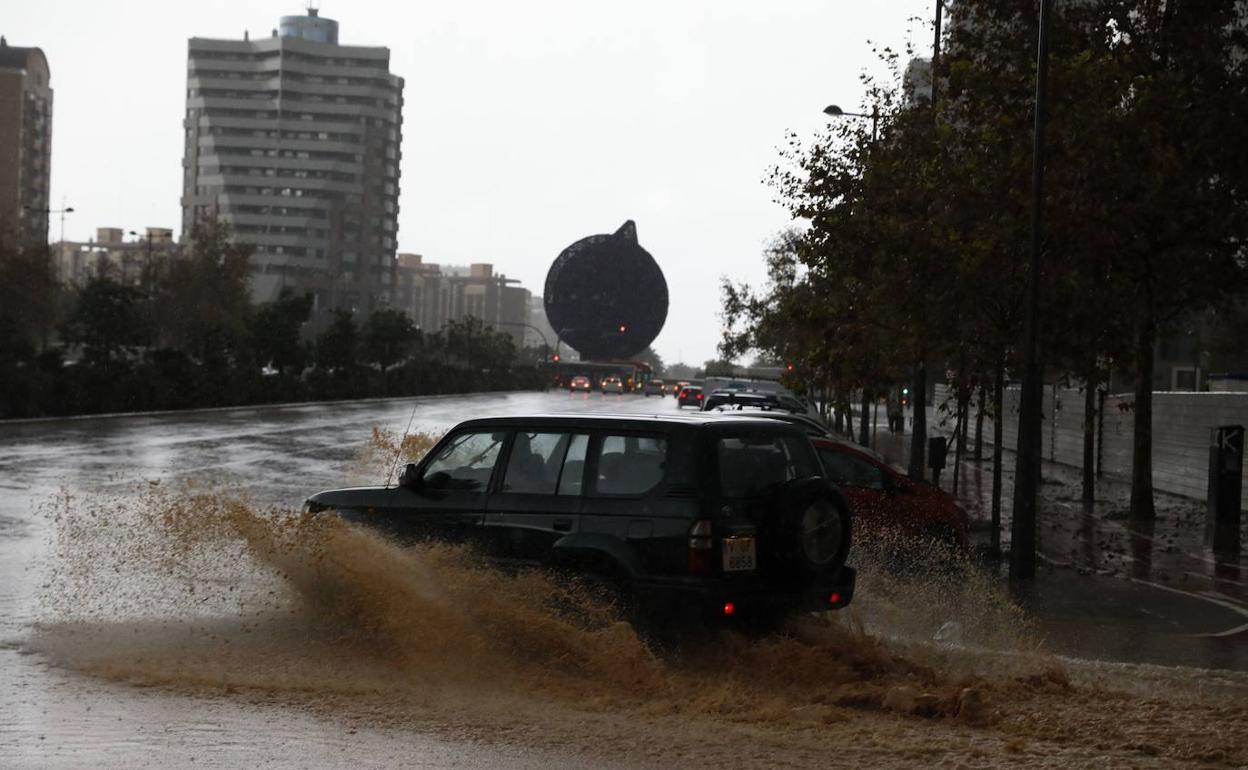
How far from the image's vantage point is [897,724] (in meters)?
7.91

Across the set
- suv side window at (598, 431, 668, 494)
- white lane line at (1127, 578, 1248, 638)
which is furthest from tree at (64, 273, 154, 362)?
suv side window at (598, 431, 668, 494)

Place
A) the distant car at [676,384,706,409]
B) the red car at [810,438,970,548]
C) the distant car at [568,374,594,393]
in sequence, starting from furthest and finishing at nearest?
the distant car at [568,374,594,393], the distant car at [676,384,706,409], the red car at [810,438,970,548]

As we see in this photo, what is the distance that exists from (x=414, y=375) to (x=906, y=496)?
6574cm

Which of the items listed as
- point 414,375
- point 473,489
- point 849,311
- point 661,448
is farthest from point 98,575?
point 414,375

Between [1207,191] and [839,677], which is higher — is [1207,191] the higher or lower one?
the higher one

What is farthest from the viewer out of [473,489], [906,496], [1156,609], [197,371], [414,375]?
[414,375]

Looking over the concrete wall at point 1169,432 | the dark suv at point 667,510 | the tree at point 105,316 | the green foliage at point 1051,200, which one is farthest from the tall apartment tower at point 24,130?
the dark suv at point 667,510

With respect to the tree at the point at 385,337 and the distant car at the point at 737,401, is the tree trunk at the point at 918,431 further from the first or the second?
the tree at the point at 385,337

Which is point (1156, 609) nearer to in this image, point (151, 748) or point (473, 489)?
point (473, 489)

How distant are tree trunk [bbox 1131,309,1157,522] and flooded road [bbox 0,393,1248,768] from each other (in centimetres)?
1113

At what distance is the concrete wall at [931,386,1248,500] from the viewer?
27.7m

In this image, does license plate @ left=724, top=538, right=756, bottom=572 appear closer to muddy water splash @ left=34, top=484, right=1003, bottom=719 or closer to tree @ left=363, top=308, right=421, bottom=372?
muddy water splash @ left=34, top=484, right=1003, bottom=719

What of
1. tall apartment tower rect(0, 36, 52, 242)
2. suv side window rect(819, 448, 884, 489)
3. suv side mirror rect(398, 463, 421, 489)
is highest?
tall apartment tower rect(0, 36, 52, 242)

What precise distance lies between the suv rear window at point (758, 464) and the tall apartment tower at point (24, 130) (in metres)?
149
